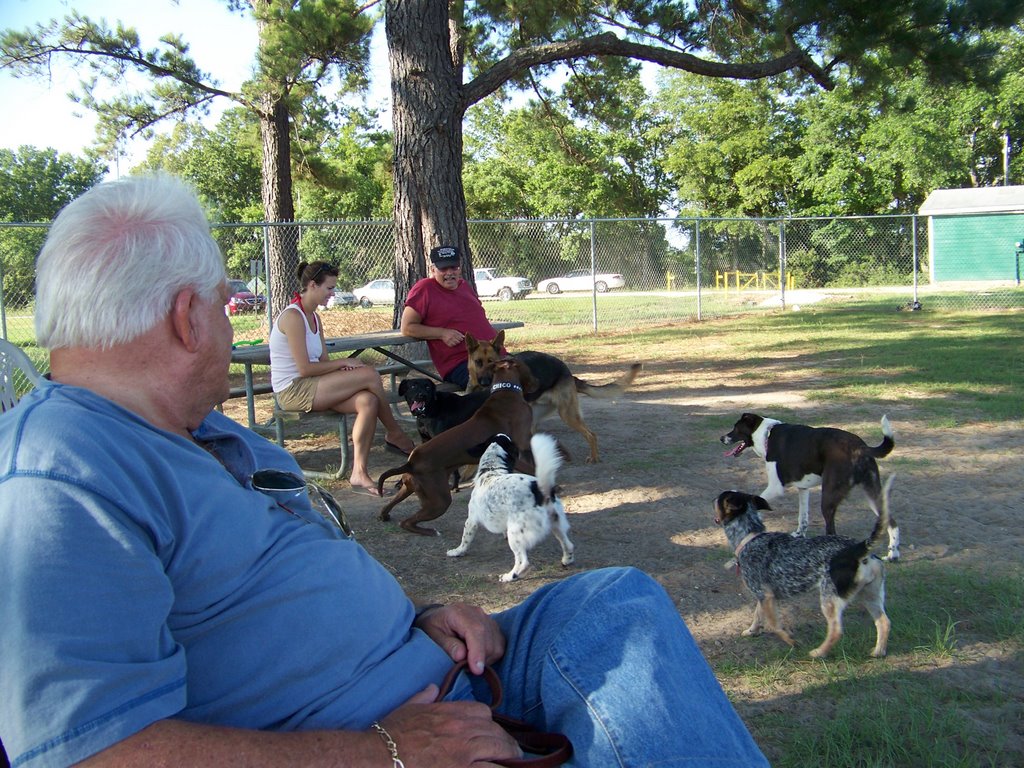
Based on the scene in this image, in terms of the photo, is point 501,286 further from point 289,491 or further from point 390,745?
point 390,745

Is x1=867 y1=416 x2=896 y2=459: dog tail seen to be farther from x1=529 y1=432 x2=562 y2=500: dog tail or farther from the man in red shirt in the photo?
the man in red shirt

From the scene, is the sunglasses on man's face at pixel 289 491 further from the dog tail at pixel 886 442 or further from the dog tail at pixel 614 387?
the dog tail at pixel 614 387

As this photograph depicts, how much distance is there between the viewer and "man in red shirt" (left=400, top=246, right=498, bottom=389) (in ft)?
21.9

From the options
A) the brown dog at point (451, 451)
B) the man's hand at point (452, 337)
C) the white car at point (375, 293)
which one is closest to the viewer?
the brown dog at point (451, 451)

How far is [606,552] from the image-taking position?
4.55m

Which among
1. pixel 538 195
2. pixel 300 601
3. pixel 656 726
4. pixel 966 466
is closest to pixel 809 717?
pixel 656 726

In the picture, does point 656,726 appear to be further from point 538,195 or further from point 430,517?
point 538,195

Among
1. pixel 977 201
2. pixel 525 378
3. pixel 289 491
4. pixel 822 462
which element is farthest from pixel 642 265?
pixel 289 491

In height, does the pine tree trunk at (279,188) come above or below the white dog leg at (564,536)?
above

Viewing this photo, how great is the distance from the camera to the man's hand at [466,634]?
67.1 inches

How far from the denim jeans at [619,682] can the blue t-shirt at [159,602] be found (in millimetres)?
196

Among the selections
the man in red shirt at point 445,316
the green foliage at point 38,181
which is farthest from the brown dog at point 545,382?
the green foliage at point 38,181

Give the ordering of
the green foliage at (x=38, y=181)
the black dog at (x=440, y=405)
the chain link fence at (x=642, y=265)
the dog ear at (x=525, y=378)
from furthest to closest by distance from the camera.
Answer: the green foliage at (x=38, y=181), the chain link fence at (x=642, y=265), the dog ear at (x=525, y=378), the black dog at (x=440, y=405)

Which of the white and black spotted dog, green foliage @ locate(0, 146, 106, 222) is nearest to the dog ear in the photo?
the white and black spotted dog
